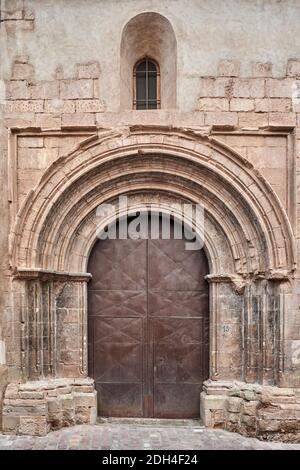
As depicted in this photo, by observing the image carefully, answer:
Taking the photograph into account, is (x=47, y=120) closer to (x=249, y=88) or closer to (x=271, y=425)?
(x=249, y=88)

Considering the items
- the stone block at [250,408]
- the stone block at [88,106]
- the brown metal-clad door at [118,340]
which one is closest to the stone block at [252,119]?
the stone block at [88,106]

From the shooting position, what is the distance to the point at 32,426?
18.0 ft

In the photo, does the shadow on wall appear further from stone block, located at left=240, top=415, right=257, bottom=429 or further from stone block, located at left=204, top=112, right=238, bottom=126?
stone block, located at left=240, top=415, right=257, bottom=429

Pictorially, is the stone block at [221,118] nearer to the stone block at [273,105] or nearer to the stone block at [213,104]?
the stone block at [213,104]

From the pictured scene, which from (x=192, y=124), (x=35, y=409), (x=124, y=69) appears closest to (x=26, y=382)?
(x=35, y=409)

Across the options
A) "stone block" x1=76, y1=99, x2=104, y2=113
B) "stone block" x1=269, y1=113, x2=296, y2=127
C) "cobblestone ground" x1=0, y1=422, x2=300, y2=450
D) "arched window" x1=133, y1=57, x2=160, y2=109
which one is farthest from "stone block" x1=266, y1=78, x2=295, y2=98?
"cobblestone ground" x1=0, y1=422, x2=300, y2=450

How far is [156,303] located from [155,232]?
38.7 inches

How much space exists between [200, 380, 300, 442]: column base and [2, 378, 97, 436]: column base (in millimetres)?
1550

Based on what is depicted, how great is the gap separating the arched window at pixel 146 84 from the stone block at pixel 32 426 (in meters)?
4.26

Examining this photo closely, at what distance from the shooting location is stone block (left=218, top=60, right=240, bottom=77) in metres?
5.71

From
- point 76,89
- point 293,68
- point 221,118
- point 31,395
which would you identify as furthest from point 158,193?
point 31,395

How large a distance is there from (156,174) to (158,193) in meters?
0.28

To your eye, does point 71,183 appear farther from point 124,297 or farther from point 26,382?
point 26,382

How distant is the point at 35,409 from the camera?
5.51 metres
